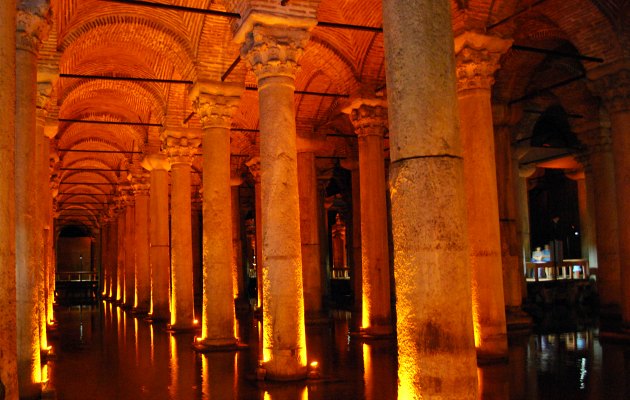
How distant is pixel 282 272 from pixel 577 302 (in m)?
14.0

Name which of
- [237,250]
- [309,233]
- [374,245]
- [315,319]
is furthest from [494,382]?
[237,250]

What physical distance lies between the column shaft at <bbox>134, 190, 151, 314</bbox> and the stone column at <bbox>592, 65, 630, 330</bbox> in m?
14.5

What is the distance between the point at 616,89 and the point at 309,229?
28.2ft

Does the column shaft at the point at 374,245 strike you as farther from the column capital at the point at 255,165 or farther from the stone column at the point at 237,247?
the stone column at the point at 237,247

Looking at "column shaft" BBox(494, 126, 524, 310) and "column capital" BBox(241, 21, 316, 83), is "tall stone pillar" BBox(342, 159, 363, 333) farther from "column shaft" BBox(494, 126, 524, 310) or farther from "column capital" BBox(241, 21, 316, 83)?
"column capital" BBox(241, 21, 316, 83)

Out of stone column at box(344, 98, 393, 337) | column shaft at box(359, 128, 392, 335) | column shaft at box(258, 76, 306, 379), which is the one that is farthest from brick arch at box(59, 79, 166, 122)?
column shaft at box(258, 76, 306, 379)

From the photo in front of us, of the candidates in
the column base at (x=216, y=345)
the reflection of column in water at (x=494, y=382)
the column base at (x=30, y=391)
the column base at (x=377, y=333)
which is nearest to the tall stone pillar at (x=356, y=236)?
the column base at (x=377, y=333)

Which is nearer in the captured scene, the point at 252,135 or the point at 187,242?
the point at 187,242

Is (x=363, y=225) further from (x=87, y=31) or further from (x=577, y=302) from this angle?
(x=577, y=302)

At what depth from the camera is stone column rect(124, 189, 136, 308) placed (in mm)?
24422

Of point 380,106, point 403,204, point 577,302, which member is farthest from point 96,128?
point 403,204

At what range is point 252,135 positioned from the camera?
20.6 m

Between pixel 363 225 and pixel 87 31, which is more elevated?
pixel 87 31

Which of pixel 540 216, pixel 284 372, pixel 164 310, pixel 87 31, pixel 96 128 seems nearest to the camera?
pixel 284 372
